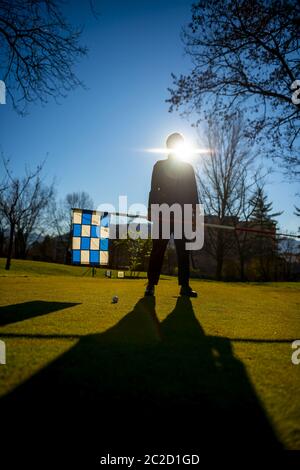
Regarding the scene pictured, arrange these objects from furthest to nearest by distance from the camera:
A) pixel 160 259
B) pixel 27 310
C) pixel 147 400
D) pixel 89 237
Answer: pixel 89 237 → pixel 160 259 → pixel 27 310 → pixel 147 400

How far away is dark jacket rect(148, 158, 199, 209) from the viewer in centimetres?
505

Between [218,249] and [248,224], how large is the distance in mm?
5827

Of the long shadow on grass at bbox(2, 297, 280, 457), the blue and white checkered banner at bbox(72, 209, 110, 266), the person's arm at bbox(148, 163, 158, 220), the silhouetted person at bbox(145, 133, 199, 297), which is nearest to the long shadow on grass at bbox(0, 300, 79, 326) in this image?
the long shadow on grass at bbox(2, 297, 280, 457)

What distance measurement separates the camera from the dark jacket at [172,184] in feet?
16.6

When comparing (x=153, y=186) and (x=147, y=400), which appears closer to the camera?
(x=147, y=400)

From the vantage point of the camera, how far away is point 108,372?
143 cm

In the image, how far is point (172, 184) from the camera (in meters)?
5.08

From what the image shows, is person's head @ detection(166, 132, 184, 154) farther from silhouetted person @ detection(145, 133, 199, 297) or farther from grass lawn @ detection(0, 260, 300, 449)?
grass lawn @ detection(0, 260, 300, 449)

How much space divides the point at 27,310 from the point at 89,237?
55.4ft

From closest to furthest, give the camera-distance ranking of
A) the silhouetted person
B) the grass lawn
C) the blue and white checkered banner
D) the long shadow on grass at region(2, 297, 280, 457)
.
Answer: the long shadow on grass at region(2, 297, 280, 457) → the grass lawn → the silhouetted person → the blue and white checkered banner

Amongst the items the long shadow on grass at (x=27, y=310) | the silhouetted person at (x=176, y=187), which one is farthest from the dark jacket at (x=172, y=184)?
the long shadow on grass at (x=27, y=310)

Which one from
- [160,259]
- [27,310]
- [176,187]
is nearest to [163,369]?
[27,310]

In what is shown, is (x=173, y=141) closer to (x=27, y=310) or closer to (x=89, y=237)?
(x=27, y=310)

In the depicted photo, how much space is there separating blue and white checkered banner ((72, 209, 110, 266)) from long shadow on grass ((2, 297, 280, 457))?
17.5 m
